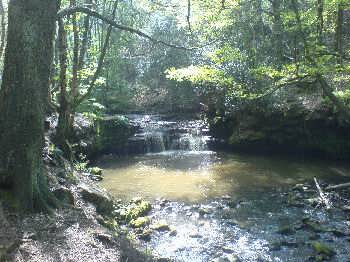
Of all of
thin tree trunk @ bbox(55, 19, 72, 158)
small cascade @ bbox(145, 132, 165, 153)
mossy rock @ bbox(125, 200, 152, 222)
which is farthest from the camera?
small cascade @ bbox(145, 132, 165, 153)

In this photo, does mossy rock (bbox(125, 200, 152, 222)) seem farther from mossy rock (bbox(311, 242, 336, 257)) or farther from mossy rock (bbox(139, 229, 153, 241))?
mossy rock (bbox(311, 242, 336, 257))

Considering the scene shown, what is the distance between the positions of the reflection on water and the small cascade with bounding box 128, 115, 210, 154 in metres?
1.36

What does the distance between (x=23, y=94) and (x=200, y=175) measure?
9960mm

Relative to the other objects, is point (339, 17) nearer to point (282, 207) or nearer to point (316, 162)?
point (282, 207)

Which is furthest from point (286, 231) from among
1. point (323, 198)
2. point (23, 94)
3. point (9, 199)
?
point (23, 94)

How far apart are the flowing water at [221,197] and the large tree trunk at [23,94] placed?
378 cm

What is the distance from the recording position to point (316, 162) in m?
16.4

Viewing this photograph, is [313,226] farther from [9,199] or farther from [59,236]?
[9,199]

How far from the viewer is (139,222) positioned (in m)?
9.93

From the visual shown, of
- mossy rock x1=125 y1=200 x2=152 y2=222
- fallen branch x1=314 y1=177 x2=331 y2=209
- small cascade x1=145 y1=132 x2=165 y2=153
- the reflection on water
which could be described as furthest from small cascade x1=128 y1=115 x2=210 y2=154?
mossy rock x1=125 y1=200 x2=152 y2=222

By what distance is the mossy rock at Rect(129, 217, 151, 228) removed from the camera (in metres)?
9.85

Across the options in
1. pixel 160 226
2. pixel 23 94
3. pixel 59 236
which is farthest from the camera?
pixel 160 226

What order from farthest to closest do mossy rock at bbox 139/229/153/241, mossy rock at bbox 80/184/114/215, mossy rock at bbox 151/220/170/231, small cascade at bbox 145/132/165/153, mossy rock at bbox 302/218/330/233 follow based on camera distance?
small cascade at bbox 145/132/165/153 → mossy rock at bbox 151/220/170/231 → mossy rock at bbox 302/218/330/233 → mossy rock at bbox 139/229/153/241 → mossy rock at bbox 80/184/114/215

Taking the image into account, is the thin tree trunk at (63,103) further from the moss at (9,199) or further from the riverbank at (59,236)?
the moss at (9,199)
